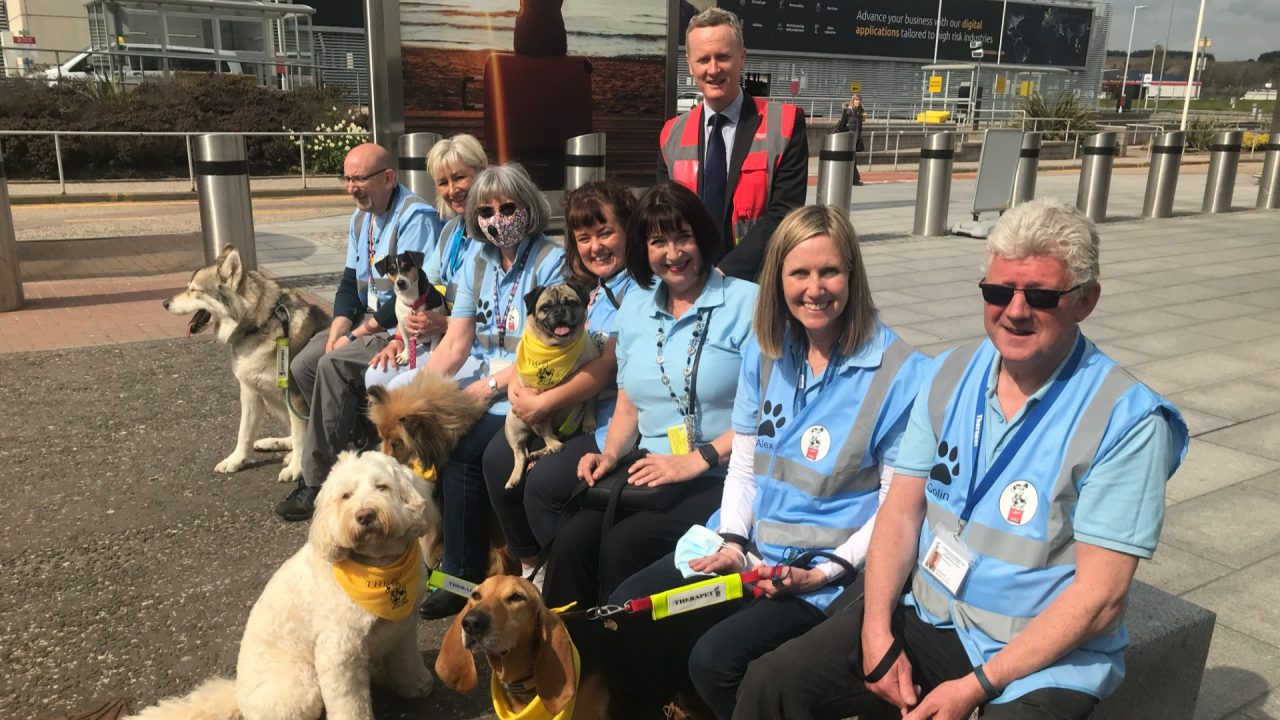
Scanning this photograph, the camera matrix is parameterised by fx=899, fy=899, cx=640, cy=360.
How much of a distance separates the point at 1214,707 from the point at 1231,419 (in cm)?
355

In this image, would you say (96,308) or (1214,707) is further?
(96,308)

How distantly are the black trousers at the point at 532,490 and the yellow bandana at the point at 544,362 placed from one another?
28 centimetres

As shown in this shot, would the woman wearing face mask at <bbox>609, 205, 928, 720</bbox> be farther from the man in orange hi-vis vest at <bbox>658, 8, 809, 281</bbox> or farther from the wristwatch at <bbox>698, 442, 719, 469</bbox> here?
the man in orange hi-vis vest at <bbox>658, 8, 809, 281</bbox>

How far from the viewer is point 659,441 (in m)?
3.45

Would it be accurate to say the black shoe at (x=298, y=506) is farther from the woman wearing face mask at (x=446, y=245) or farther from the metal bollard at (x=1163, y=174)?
the metal bollard at (x=1163, y=174)

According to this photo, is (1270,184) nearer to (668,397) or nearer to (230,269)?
(668,397)

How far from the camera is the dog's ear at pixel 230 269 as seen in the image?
16.6ft

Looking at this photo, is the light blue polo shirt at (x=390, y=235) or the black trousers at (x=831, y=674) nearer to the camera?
the black trousers at (x=831, y=674)

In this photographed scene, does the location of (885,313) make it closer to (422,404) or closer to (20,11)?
(422,404)

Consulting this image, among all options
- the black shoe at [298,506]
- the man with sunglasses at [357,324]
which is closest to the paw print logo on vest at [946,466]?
the man with sunglasses at [357,324]

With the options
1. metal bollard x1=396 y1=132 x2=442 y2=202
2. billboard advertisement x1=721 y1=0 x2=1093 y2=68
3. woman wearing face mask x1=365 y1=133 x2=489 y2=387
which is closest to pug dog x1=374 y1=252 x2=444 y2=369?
woman wearing face mask x1=365 y1=133 x2=489 y2=387

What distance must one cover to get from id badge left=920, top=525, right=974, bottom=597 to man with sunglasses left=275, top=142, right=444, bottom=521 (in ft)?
9.89

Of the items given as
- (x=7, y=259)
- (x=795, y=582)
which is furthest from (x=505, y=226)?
(x=7, y=259)

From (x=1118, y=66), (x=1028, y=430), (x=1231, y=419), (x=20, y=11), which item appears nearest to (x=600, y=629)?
(x=1028, y=430)
